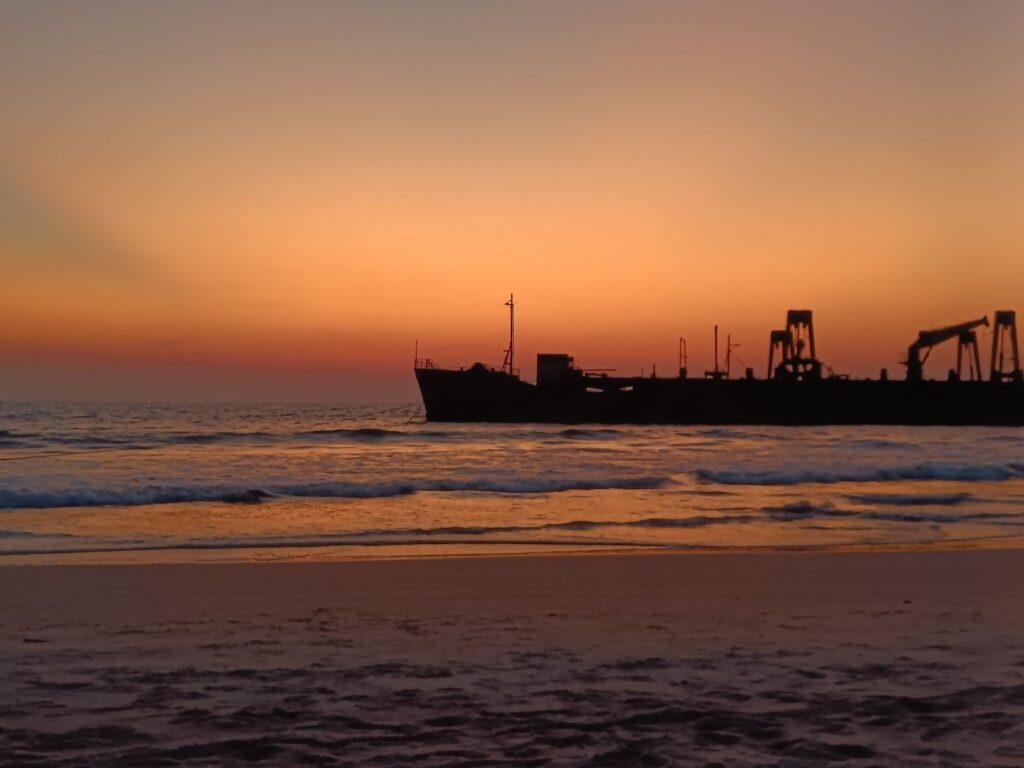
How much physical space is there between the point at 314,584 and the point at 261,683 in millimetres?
3513

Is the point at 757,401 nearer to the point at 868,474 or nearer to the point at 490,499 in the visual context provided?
the point at 868,474

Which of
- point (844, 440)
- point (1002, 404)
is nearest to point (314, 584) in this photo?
point (844, 440)

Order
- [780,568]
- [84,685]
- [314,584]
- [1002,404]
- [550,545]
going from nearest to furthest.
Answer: [84,685], [314,584], [780,568], [550,545], [1002,404]

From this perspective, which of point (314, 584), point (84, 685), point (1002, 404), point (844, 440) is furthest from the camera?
point (1002, 404)

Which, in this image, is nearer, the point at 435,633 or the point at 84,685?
the point at 84,685

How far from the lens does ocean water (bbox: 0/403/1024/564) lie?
12.0 metres

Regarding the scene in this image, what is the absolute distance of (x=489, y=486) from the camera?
20.8 metres

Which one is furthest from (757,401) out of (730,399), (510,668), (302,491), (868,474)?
(510,668)

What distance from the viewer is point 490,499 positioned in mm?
18312

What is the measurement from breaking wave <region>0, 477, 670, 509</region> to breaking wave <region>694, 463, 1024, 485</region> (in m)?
1.74

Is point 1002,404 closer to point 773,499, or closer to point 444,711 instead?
point 773,499

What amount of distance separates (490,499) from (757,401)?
41.0 m

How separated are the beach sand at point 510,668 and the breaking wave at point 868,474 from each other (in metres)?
14.2

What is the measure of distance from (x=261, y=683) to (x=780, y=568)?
20.0 feet
